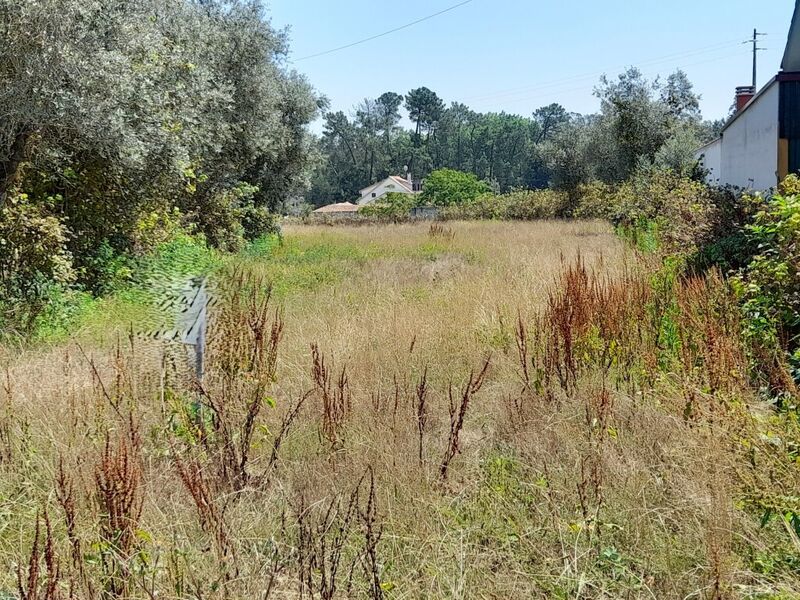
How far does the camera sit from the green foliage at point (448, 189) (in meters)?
50.8

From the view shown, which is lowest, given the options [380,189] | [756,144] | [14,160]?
[14,160]

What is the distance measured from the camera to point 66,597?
6.68ft

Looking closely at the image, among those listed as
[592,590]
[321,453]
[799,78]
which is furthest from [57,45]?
[799,78]

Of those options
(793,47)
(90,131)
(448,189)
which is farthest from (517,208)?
(90,131)

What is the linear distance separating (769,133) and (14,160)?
34.2 ft

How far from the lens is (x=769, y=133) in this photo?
9695mm

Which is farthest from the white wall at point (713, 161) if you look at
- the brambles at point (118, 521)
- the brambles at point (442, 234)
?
the brambles at point (118, 521)

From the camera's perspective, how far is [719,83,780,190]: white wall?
945cm

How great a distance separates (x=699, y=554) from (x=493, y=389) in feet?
6.99

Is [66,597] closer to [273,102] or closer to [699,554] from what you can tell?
[699,554]

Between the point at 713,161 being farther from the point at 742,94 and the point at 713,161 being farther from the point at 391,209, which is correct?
the point at 391,209

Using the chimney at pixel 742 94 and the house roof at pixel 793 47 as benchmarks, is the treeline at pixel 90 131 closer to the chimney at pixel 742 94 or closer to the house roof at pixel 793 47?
the house roof at pixel 793 47

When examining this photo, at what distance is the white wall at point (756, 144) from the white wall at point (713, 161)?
2.55 metres

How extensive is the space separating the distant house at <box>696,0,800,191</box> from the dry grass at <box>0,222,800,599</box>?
5.33 meters
